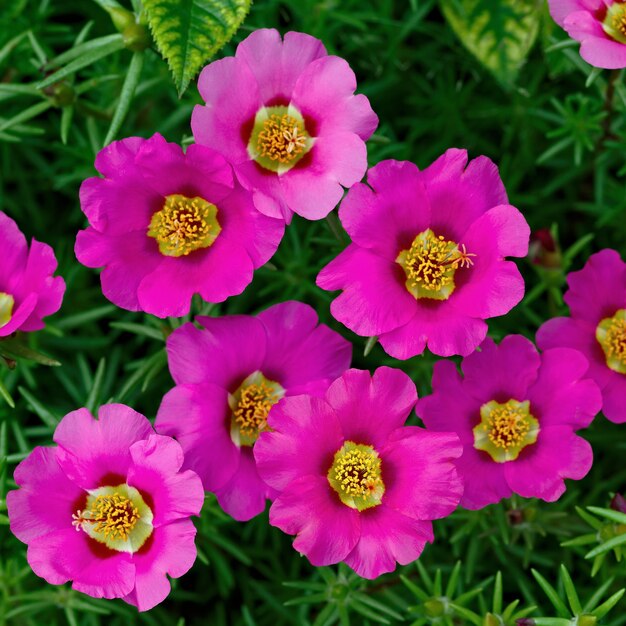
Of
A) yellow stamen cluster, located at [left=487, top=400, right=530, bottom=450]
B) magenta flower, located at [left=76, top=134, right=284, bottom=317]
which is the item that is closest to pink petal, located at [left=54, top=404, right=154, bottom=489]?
magenta flower, located at [left=76, top=134, right=284, bottom=317]

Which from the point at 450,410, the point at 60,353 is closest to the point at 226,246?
the point at 450,410

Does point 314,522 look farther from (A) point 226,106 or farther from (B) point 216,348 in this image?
(A) point 226,106

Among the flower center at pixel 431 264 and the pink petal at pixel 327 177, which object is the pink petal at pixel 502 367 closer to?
the flower center at pixel 431 264

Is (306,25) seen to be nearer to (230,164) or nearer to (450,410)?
(230,164)

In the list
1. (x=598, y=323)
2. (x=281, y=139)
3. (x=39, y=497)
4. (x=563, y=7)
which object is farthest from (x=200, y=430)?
(x=563, y=7)

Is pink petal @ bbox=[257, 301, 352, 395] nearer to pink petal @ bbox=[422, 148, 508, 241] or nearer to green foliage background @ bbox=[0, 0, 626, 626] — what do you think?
green foliage background @ bbox=[0, 0, 626, 626]
